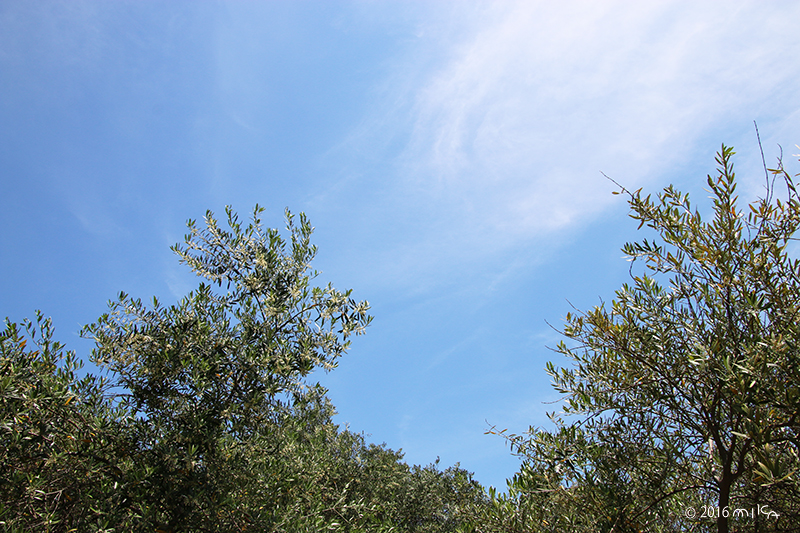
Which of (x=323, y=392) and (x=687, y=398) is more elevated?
(x=323, y=392)

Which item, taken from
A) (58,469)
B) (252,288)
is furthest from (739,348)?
(58,469)

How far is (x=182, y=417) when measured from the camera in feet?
25.2

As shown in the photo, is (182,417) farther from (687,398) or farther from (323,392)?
(687,398)

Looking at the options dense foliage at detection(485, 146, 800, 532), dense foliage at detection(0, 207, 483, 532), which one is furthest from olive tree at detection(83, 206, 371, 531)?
dense foliage at detection(485, 146, 800, 532)

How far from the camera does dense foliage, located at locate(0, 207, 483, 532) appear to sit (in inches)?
275

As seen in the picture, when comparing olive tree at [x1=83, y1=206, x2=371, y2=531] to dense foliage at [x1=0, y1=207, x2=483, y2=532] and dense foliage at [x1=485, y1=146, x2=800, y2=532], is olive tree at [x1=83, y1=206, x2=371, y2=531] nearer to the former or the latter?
dense foliage at [x1=0, y1=207, x2=483, y2=532]

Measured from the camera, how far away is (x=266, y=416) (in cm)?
822

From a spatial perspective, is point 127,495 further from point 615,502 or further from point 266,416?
point 615,502

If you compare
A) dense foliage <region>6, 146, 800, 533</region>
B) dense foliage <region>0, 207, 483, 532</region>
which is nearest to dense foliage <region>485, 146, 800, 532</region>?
dense foliage <region>6, 146, 800, 533</region>

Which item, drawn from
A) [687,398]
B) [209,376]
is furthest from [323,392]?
[687,398]

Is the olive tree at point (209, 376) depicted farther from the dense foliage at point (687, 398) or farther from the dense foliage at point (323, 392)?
the dense foliage at point (687, 398)

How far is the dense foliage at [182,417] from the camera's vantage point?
6973mm

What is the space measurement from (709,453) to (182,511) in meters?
7.88

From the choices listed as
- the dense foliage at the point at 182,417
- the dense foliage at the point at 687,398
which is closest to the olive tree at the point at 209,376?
the dense foliage at the point at 182,417
